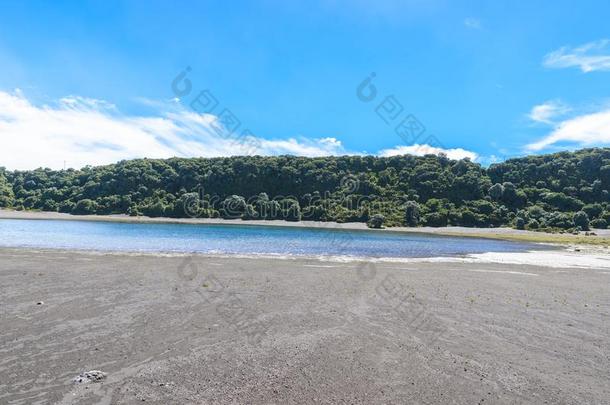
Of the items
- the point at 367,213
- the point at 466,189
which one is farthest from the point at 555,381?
the point at 466,189

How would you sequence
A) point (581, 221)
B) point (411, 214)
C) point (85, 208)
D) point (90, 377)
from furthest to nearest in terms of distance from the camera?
point (85, 208) < point (411, 214) < point (581, 221) < point (90, 377)

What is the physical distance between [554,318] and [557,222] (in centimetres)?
9711

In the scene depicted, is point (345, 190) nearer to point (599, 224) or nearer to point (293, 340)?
point (599, 224)

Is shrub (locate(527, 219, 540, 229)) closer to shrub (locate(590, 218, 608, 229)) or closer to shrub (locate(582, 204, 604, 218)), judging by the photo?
shrub (locate(590, 218, 608, 229))

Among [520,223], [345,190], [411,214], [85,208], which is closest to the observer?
[520,223]

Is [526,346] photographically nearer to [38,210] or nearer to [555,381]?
[555,381]

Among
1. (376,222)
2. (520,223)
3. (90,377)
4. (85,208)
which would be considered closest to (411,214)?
(376,222)

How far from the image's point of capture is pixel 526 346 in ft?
33.0

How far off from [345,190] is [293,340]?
115m

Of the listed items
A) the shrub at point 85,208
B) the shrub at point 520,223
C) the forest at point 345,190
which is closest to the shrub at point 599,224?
the forest at point 345,190

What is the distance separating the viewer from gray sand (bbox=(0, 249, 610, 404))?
7223 millimetres

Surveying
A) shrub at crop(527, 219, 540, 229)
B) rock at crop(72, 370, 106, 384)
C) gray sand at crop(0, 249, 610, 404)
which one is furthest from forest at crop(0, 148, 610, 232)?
rock at crop(72, 370, 106, 384)

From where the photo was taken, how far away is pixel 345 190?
124m

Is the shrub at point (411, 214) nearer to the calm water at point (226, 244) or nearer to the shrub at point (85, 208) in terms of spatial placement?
the calm water at point (226, 244)
